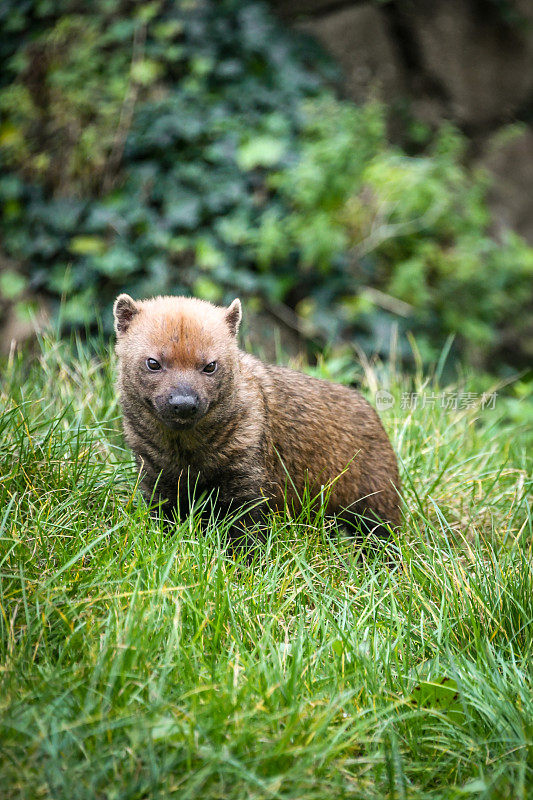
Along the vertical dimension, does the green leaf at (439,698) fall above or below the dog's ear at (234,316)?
below

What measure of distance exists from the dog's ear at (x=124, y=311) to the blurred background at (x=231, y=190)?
3.05 metres

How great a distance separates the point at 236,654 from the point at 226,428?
1080 millimetres

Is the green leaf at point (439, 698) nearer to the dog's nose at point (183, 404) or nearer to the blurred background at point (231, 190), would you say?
the dog's nose at point (183, 404)

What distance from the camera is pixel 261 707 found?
221 centimetres

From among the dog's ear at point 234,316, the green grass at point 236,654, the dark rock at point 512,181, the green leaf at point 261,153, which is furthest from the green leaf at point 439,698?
the dark rock at point 512,181

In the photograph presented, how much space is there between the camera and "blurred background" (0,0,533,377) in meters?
6.61

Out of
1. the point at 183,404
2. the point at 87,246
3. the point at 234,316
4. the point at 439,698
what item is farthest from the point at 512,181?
the point at 439,698

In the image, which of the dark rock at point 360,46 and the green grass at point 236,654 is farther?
the dark rock at point 360,46

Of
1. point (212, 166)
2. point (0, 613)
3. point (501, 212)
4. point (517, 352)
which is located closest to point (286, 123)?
point (212, 166)

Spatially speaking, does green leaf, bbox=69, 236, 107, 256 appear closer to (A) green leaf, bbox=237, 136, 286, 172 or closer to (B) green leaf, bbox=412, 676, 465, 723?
(A) green leaf, bbox=237, 136, 286, 172

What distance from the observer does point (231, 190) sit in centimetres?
670

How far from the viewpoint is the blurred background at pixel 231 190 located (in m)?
6.61

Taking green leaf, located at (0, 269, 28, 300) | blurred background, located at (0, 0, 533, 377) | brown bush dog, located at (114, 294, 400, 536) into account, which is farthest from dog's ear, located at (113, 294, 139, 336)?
green leaf, located at (0, 269, 28, 300)

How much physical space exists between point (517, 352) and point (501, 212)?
A: 5.20 feet
